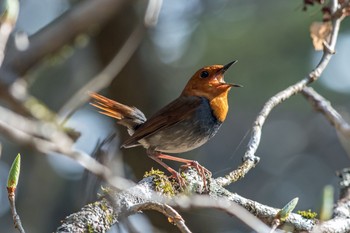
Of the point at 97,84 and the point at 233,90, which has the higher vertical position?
the point at 97,84

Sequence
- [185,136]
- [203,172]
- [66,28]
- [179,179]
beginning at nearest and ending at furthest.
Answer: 1. [179,179]
2. [203,172]
3. [185,136]
4. [66,28]

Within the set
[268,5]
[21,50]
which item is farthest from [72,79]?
[21,50]

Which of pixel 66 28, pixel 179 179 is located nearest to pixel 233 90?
pixel 66 28

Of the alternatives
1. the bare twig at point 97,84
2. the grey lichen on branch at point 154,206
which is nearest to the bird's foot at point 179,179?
the grey lichen on branch at point 154,206

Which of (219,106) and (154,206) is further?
(219,106)

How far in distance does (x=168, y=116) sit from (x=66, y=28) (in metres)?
1.17

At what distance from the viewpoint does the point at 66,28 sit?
516 cm

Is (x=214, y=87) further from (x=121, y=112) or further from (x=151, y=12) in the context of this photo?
(x=151, y=12)

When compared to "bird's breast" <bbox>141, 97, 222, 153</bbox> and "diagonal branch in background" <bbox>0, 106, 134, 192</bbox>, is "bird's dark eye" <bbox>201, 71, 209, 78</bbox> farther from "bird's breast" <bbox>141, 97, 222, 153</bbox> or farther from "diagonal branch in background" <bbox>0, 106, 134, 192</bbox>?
"diagonal branch in background" <bbox>0, 106, 134, 192</bbox>

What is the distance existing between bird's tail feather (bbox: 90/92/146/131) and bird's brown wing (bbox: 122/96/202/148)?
0.14m

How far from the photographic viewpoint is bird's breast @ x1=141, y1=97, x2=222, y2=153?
4.49 metres

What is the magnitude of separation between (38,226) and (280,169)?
4.96 m

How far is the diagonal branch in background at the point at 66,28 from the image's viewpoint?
16.3 ft

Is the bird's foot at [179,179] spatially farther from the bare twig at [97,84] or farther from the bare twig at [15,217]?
the bare twig at [15,217]
